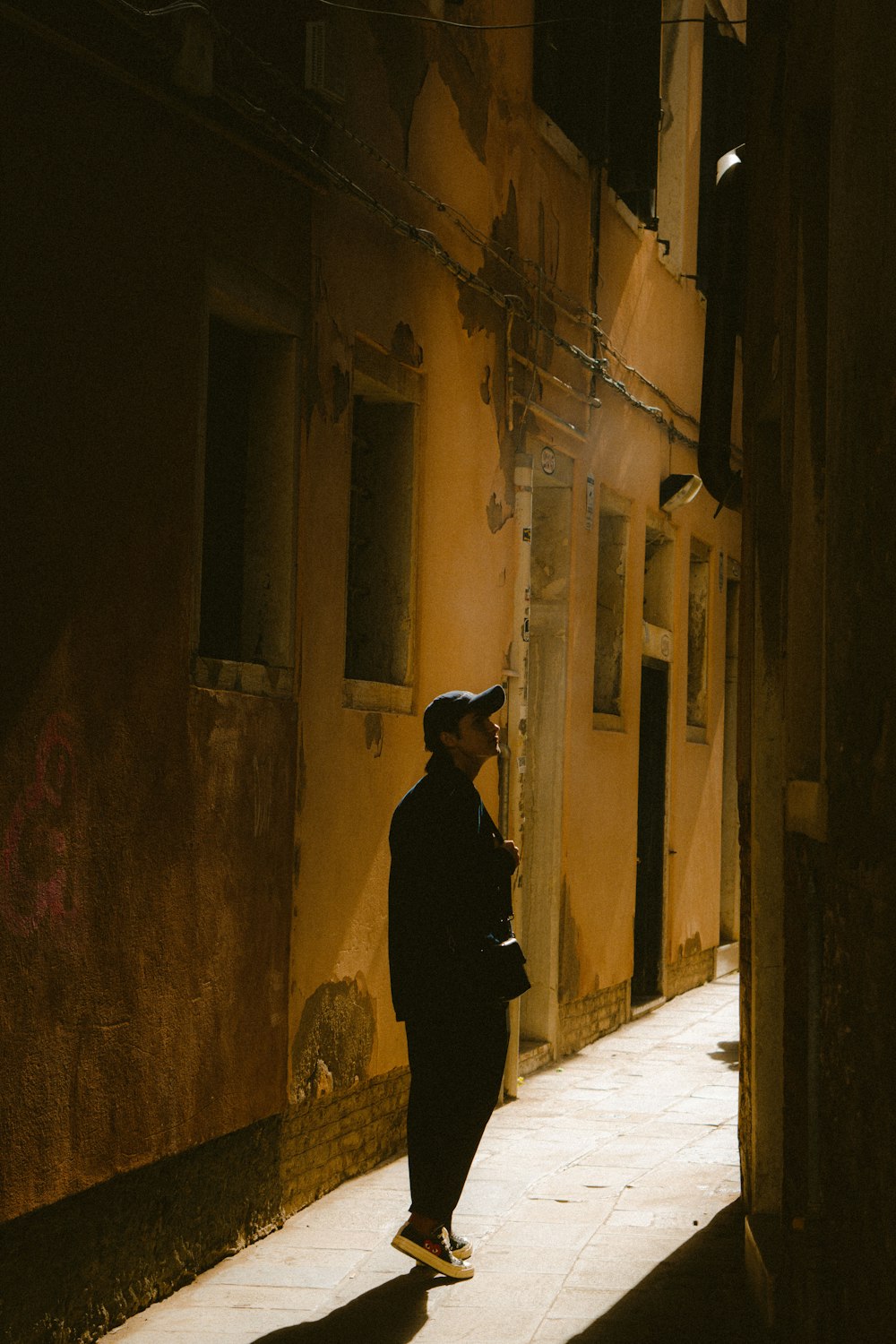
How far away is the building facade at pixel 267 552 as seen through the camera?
5.23 metres

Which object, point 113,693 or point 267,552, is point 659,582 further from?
point 113,693

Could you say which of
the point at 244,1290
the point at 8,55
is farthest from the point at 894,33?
the point at 244,1290

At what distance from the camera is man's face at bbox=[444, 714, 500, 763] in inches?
247

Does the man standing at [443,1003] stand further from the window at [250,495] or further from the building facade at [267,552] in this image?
the window at [250,495]

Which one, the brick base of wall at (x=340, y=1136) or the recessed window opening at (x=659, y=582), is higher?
the recessed window opening at (x=659, y=582)

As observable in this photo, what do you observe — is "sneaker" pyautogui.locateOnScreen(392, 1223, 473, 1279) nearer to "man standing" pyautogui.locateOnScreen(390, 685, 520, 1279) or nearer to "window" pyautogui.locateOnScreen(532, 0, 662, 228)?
"man standing" pyautogui.locateOnScreen(390, 685, 520, 1279)

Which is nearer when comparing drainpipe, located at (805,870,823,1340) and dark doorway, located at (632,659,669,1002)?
drainpipe, located at (805,870,823,1340)

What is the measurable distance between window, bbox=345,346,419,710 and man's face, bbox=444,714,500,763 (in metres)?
1.92

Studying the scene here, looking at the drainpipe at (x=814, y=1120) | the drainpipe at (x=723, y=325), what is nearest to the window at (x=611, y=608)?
the drainpipe at (x=723, y=325)

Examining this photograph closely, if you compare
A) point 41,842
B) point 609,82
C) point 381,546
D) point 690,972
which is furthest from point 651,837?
point 41,842

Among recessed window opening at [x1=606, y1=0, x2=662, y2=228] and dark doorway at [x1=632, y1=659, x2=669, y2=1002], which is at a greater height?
recessed window opening at [x1=606, y1=0, x2=662, y2=228]

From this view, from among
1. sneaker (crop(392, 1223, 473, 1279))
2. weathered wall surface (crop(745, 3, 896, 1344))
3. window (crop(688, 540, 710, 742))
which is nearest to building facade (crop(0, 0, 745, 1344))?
sneaker (crop(392, 1223, 473, 1279))

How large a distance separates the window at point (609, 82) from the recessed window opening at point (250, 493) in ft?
13.0

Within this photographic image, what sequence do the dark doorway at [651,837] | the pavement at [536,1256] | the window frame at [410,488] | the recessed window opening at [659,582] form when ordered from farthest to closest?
the recessed window opening at [659,582], the dark doorway at [651,837], the window frame at [410,488], the pavement at [536,1256]
